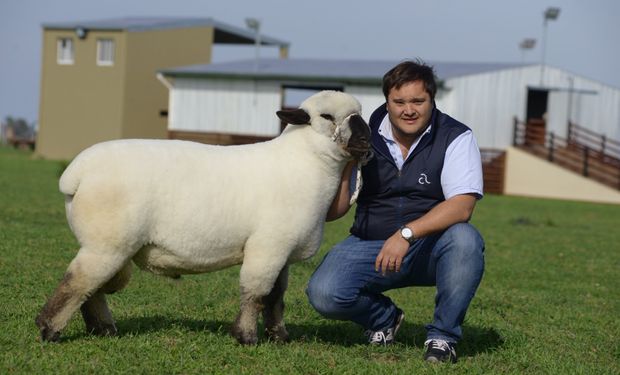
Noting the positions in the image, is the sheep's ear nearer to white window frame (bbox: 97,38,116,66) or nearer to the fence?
the fence

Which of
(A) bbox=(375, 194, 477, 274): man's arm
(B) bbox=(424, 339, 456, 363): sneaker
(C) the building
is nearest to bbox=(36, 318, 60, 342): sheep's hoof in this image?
(A) bbox=(375, 194, 477, 274): man's arm

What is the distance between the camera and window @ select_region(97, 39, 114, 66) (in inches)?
1609

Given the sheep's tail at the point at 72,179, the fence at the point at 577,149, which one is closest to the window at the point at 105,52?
the fence at the point at 577,149

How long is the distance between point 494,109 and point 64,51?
19.3 metres

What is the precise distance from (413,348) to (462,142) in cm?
131

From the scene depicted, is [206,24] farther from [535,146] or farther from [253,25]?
[535,146]

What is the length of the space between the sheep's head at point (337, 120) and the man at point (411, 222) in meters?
0.30

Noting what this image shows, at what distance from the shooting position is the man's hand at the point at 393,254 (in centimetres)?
550

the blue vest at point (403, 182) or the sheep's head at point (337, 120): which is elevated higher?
the sheep's head at point (337, 120)

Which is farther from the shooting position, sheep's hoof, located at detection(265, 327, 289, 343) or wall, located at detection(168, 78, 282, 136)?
wall, located at detection(168, 78, 282, 136)

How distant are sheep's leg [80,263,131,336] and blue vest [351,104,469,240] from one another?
5.00 ft

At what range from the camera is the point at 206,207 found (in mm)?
5336

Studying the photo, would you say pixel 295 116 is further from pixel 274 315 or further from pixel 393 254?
pixel 274 315

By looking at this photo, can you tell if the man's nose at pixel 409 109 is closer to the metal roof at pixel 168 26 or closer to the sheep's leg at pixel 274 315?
the sheep's leg at pixel 274 315
